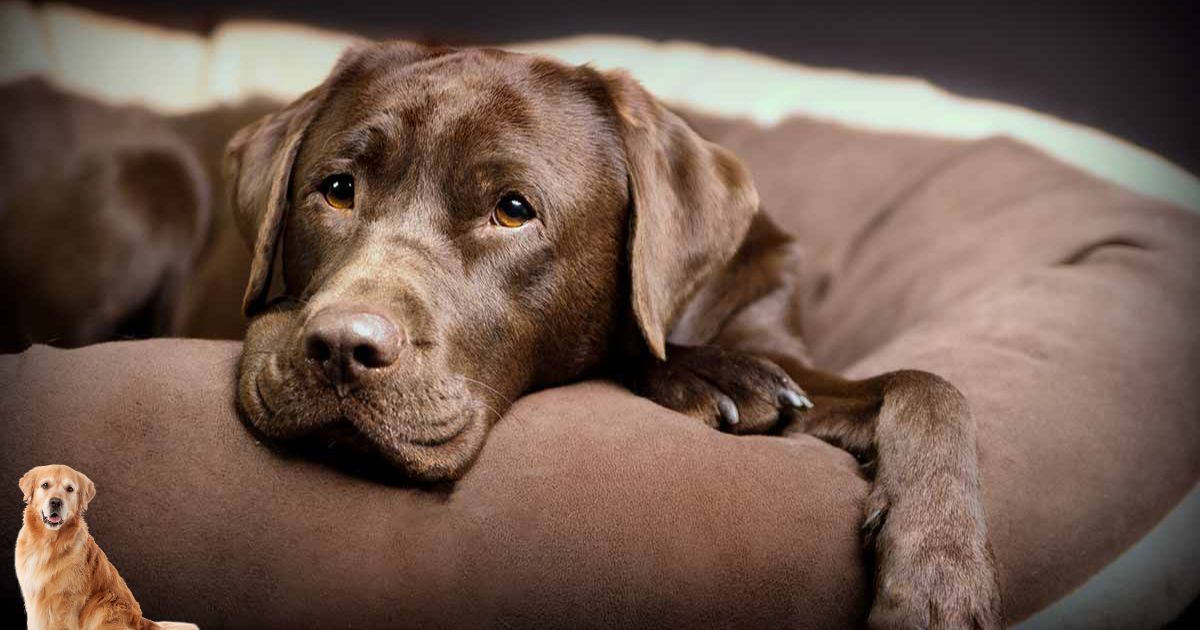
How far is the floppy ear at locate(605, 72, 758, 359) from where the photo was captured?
2.07m

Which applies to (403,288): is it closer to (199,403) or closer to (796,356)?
(199,403)

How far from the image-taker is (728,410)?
2.02 metres

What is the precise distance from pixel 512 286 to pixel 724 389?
0.46 meters

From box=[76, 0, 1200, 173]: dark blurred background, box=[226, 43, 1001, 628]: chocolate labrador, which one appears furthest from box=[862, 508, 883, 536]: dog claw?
box=[76, 0, 1200, 173]: dark blurred background

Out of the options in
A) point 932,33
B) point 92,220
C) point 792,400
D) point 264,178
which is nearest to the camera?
point 792,400

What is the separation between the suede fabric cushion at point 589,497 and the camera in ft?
4.99

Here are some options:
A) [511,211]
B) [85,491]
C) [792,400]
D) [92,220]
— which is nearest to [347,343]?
[85,491]

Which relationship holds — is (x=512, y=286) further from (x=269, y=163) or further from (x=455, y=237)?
(x=269, y=163)

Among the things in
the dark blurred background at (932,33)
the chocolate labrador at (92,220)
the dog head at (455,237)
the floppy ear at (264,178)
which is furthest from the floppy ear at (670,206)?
the chocolate labrador at (92,220)

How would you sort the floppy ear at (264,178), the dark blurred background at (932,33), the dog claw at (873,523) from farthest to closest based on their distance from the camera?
the dark blurred background at (932,33) < the floppy ear at (264,178) < the dog claw at (873,523)

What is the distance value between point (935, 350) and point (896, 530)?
2.70 ft

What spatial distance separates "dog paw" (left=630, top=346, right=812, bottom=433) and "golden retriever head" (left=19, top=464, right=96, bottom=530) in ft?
3.41

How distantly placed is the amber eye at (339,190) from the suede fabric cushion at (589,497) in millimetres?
339

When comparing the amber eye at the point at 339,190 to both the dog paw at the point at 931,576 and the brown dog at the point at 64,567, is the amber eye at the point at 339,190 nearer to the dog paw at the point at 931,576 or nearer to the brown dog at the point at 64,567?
the brown dog at the point at 64,567
